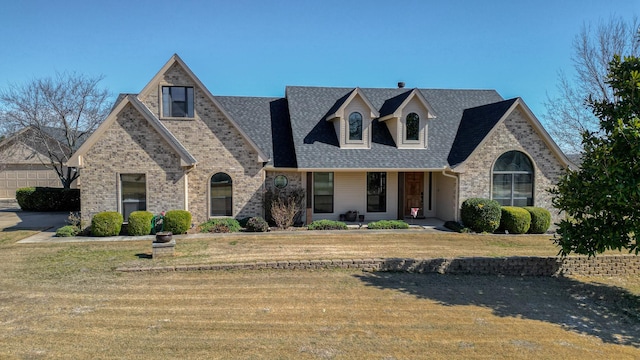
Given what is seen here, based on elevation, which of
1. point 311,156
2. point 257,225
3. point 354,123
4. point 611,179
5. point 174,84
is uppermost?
point 174,84

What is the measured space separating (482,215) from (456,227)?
1.31 meters

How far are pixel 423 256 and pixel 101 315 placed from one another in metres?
9.55

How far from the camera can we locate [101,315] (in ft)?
27.5

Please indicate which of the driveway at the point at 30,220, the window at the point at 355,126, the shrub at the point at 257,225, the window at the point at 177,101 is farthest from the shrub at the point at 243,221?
the driveway at the point at 30,220

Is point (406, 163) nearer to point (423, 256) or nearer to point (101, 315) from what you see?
point (423, 256)

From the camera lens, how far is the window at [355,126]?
20.2 metres

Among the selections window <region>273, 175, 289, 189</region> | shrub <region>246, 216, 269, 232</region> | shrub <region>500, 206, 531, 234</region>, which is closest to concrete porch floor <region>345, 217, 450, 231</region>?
shrub <region>500, 206, 531, 234</region>

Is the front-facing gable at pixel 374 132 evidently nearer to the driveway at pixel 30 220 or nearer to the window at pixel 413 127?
the window at pixel 413 127

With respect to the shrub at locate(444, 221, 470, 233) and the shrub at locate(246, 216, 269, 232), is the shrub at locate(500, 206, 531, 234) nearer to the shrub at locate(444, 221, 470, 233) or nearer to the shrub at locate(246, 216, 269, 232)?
the shrub at locate(444, 221, 470, 233)

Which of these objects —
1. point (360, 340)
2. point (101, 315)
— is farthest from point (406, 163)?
point (101, 315)

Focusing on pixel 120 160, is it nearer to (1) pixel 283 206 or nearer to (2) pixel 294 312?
(1) pixel 283 206

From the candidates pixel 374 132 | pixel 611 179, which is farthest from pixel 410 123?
pixel 611 179

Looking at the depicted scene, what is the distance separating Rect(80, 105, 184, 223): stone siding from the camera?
16672 mm

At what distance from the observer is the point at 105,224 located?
16.0 m
